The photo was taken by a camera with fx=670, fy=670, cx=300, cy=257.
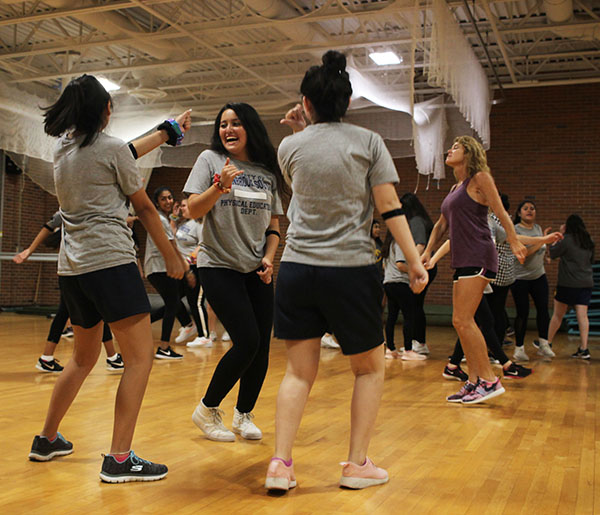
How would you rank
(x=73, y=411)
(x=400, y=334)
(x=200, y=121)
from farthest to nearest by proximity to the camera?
(x=200, y=121)
(x=400, y=334)
(x=73, y=411)

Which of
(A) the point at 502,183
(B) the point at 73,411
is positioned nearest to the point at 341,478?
(B) the point at 73,411

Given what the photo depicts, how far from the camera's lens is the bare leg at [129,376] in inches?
91.9

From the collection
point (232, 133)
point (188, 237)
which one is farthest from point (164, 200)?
point (232, 133)

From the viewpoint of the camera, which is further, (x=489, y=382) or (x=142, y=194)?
(x=489, y=382)

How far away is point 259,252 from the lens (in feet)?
9.59

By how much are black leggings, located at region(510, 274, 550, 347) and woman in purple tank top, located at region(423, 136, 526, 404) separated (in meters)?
2.74

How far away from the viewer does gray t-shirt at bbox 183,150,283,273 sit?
9.36 ft

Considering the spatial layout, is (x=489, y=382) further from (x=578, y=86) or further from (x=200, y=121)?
(x=578, y=86)

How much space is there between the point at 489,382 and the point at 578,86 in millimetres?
9212

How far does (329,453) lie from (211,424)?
549mm

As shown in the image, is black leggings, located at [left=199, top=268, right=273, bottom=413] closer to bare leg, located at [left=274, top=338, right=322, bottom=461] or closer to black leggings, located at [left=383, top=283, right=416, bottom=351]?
bare leg, located at [left=274, top=338, right=322, bottom=461]

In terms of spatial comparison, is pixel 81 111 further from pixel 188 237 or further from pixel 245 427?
pixel 188 237

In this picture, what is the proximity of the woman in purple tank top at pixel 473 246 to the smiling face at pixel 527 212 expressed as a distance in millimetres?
2799

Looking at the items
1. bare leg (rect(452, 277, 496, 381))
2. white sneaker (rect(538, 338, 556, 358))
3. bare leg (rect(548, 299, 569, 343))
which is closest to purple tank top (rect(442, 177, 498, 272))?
bare leg (rect(452, 277, 496, 381))
